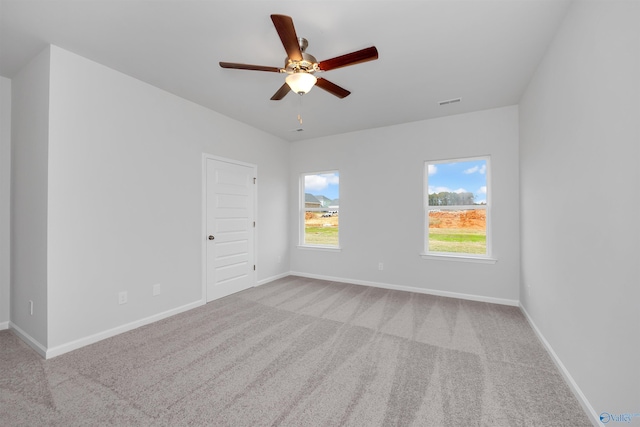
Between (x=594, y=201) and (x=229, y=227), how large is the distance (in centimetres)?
399

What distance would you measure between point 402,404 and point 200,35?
323 cm

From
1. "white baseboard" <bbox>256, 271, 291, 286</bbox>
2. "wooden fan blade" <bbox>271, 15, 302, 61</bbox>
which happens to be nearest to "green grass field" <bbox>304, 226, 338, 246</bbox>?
"white baseboard" <bbox>256, 271, 291, 286</bbox>

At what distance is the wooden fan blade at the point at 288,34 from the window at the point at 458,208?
10.0 ft

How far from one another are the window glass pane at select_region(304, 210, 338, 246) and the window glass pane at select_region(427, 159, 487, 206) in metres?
1.81

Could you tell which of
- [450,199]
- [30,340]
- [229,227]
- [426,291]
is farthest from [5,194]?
[450,199]

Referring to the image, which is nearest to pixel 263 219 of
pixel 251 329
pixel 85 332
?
pixel 251 329

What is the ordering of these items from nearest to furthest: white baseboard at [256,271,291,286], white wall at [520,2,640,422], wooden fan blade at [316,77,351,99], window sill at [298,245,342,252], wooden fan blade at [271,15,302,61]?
white wall at [520,2,640,422] → wooden fan blade at [271,15,302,61] → wooden fan blade at [316,77,351,99] → white baseboard at [256,271,291,286] → window sill at [298,245,342,252]

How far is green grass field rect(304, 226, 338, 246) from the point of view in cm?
507

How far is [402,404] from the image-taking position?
1.73m

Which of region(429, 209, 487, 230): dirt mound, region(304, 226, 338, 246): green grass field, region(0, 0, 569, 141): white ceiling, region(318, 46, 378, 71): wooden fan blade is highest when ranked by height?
region(0, 0, 569, 141): white ceiling

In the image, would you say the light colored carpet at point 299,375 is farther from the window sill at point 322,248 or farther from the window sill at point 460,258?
the window sill at point 322,248

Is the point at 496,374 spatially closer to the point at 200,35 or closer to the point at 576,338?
the point at 576,338

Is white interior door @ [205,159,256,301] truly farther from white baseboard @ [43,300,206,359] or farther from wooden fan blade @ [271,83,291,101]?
wooden fan blade @ [271,83,291,101]

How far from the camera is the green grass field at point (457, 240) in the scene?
3.87m
